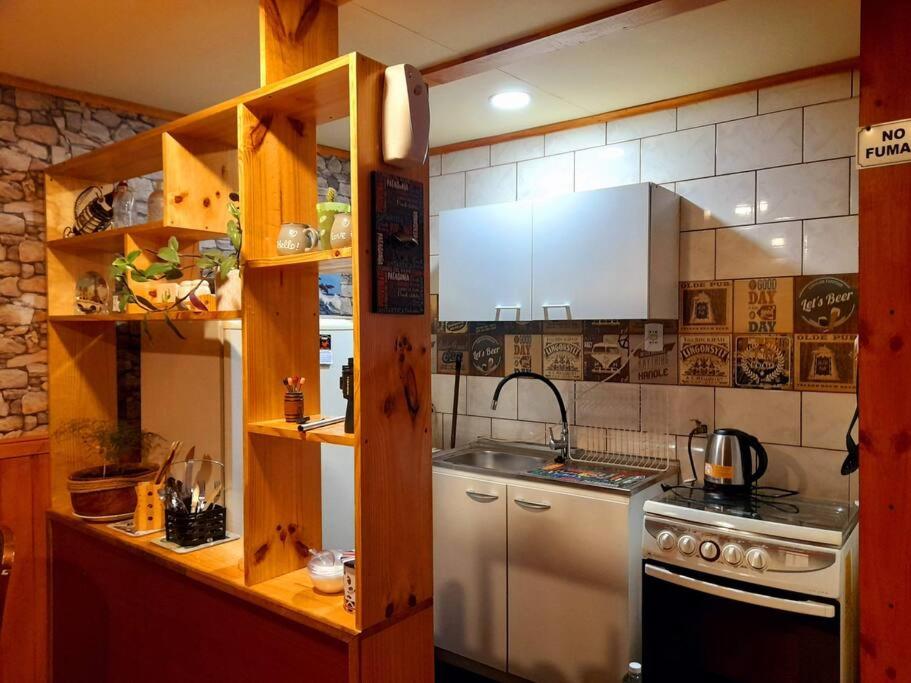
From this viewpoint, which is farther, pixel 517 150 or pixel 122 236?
pixel 517 150

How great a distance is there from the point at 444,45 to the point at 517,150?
3.97ft

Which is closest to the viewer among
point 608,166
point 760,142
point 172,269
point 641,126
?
point 172,269

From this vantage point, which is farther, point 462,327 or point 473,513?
point 462,327

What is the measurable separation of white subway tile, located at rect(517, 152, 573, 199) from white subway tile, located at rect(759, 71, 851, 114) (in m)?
0.89

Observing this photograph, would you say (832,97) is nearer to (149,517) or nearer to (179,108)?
(179,108)

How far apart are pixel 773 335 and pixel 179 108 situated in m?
2.66

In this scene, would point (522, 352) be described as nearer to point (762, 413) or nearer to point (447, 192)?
point (447, 192)

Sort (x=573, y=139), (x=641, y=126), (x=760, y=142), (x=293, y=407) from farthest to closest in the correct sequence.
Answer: (x=573, y=139) < (x=641, y=126) < (x=760, y=142) < (x=293, y=407)

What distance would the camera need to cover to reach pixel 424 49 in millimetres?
2354

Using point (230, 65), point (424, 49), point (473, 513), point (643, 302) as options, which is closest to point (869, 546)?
point (643, 302)

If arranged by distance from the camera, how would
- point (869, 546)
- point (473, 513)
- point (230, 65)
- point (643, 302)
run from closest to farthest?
point (869, 546)
point (230, 65)
point (643, 302)
point (473, 513)

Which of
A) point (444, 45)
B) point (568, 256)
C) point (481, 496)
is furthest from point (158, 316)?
point (568, 256)

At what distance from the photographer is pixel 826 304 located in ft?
8.57

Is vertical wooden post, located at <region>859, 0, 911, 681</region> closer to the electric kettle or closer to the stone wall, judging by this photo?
the electric kettle
